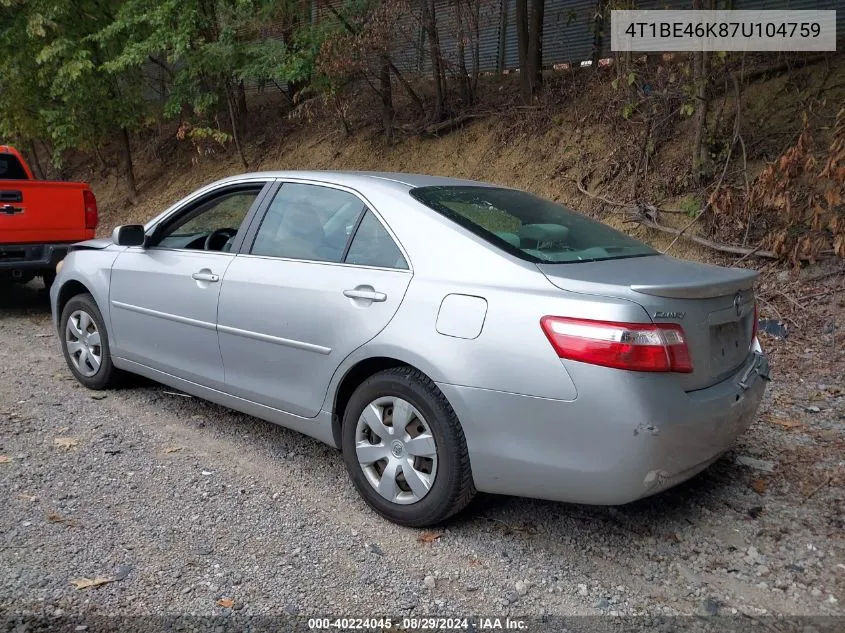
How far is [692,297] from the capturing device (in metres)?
3.08

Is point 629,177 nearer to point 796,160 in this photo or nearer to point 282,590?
point 796,160

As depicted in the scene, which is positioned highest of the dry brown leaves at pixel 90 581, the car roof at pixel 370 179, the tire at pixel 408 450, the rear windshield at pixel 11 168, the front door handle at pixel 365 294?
the rear windshield at pixel 11 168

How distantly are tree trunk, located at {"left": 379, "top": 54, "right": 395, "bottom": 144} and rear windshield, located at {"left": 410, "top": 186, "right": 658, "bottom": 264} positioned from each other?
7.24 m

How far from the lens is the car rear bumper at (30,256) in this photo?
7941mm

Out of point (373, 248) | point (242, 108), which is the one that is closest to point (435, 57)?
point (242, 108)

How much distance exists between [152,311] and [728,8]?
23.5 ft

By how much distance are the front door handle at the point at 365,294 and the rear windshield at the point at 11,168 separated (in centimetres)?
739

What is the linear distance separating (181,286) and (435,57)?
7280mm

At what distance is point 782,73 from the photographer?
8.64 meters

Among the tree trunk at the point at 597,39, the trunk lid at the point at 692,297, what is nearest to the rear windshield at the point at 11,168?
the tree trunk at the point at 597,39

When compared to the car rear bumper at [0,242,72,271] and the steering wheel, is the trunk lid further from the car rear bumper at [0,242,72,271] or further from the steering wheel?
the car rear bumper at [0,242,72,271]

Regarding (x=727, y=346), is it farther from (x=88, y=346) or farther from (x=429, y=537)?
(x=88, y=346)

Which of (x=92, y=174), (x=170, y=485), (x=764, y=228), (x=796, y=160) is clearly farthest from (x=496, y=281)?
(x=92, y=174)

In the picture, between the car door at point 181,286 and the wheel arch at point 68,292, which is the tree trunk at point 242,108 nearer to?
the wheel arch at point 68,292
